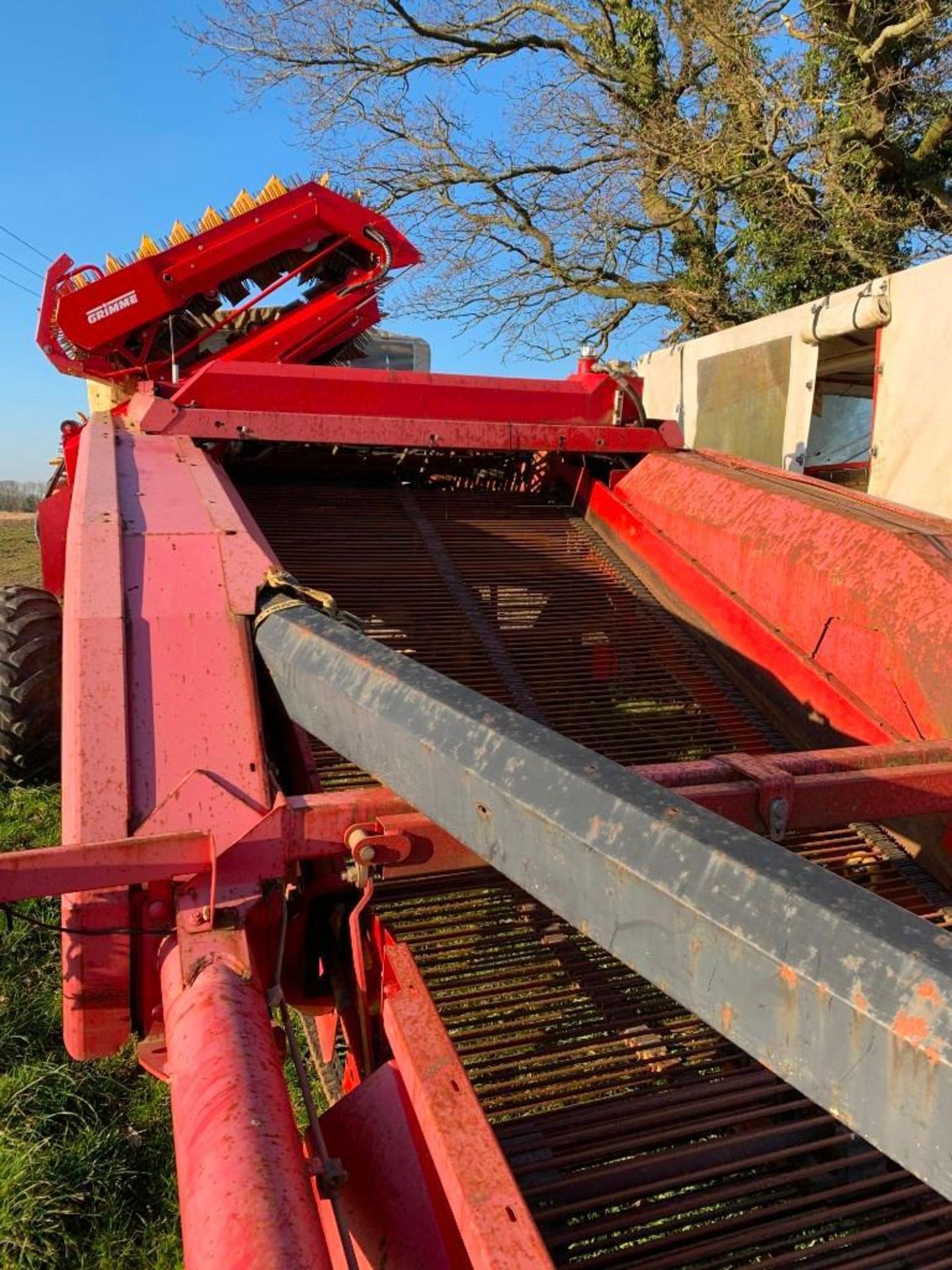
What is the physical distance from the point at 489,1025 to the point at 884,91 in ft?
34.1

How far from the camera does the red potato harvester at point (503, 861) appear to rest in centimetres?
97

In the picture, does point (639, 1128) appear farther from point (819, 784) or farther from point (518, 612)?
point (518, 612)

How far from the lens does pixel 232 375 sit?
374cm

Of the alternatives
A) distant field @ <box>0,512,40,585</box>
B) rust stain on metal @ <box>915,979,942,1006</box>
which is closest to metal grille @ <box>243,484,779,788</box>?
rust stain on metal @ <box>915,979,942,1006</box>

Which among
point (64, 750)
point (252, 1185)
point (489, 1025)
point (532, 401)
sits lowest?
point (489, 1025)

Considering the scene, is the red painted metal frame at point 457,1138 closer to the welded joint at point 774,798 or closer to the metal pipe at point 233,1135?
the metal pipe at point 233,1135

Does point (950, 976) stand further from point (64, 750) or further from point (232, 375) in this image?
point (232, 375)

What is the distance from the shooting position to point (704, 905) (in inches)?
35.3

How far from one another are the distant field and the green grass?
7048mm

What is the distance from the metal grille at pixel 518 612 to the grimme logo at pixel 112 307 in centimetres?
146

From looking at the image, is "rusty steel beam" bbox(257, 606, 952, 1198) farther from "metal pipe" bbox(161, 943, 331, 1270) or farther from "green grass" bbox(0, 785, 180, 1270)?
"green grass" bbox(0, 785, 180, 1270)

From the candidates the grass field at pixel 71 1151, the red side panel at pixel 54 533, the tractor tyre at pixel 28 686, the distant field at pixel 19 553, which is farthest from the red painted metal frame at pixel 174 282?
the distant field at pixel 19 553

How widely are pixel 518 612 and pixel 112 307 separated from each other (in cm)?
272

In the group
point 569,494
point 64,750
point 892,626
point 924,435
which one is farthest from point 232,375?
point 924,435
